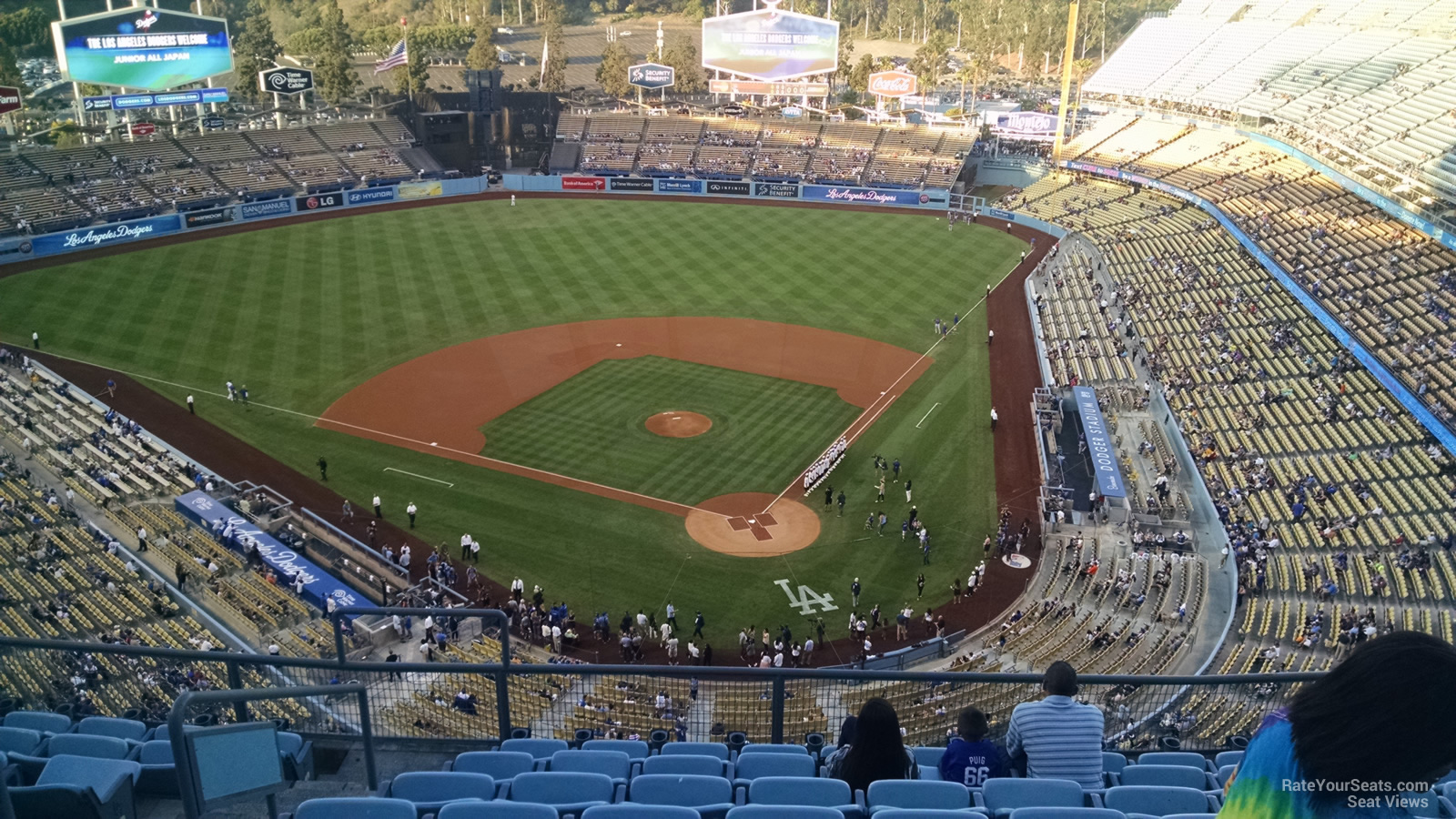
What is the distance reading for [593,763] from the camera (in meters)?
8.62

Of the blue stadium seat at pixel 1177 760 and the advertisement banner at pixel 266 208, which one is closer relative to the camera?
the blue stadium seat at pixel 1177 760

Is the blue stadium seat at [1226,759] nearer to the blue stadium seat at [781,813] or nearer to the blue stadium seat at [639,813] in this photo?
the blue stadium seat at [781,813]

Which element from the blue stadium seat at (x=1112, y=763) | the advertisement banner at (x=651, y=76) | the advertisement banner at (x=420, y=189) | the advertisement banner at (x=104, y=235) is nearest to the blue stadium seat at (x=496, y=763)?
the blue stadium seat at (x=1112, y=763)

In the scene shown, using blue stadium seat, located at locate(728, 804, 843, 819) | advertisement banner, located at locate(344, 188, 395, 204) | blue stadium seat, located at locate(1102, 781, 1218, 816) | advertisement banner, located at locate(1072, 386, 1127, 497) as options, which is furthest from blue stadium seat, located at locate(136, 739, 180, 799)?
advertisement banner, located at locate(344, 188, 395, 204)

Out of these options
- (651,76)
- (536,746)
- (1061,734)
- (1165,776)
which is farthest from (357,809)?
(651,76)

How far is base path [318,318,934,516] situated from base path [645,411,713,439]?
4.48m

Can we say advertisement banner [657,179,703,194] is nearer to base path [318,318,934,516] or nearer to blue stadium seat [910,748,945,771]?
base path [318,318,934,516]

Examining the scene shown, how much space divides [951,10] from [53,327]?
120 m

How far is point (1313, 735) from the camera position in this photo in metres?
3.57

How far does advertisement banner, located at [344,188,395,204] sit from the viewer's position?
67750 millimetres

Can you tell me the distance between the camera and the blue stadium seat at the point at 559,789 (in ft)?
24.6

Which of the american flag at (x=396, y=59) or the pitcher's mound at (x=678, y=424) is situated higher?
the american flag at (x=396, y=59)

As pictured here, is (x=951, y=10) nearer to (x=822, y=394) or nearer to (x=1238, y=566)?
(x=822, y=394)

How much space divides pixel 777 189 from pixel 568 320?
1180 inches
